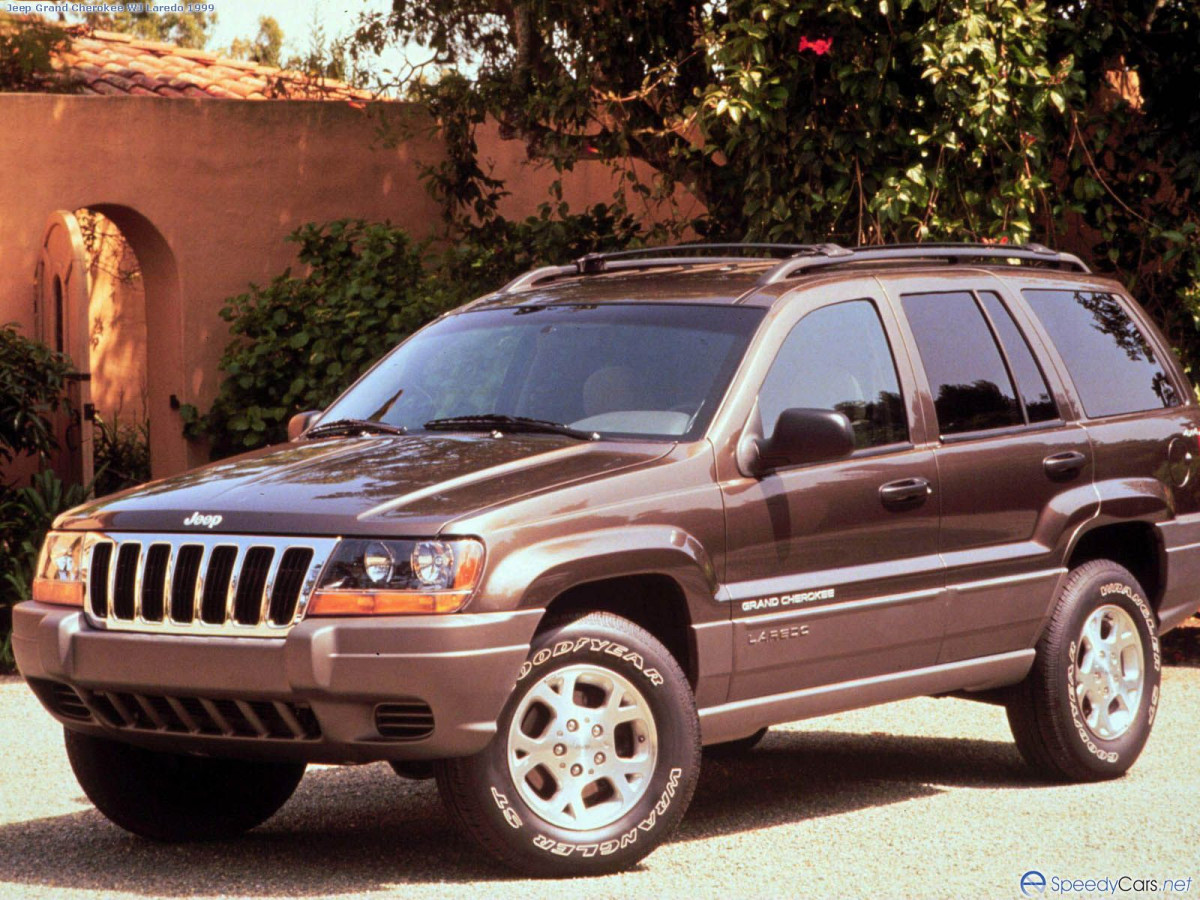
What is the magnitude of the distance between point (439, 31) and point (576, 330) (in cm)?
815

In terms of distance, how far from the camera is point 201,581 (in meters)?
5.49

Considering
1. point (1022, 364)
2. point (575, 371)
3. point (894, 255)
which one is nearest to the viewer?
point (575, 371)

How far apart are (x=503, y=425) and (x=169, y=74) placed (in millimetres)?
12494

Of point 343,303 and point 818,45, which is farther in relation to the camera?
point 343,303

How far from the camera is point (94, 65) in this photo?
680 inches

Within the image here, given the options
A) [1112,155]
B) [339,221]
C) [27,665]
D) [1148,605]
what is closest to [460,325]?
[27,665]

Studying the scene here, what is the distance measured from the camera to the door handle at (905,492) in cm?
646

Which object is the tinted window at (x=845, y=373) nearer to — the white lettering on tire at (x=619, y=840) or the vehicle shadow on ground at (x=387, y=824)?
the white lettering on tire at (x=619, y=840)

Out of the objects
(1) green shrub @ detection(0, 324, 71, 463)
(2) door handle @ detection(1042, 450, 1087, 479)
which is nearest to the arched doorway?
Result: (1) green shrub @ detection(0, 324, 71, 463)

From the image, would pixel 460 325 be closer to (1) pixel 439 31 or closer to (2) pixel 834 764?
(2) pixel 834 764

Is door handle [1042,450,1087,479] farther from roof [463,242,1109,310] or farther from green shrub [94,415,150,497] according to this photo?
green shrub [94,415,150,497]

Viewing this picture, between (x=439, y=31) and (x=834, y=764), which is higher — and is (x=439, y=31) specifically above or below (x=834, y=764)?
above

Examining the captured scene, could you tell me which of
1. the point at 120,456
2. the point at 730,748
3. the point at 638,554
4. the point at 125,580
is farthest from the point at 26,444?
the point at 638,554

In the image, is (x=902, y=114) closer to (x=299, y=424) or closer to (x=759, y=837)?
(x=299, y=424)
